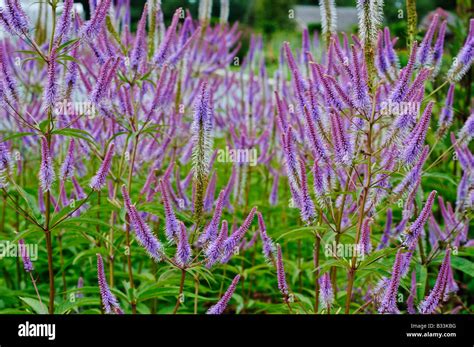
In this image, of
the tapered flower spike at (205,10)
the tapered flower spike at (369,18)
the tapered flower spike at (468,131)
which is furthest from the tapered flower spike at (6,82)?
the tapered flower spike at (205,10)

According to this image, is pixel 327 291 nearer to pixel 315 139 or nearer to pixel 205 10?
pixel 315 139

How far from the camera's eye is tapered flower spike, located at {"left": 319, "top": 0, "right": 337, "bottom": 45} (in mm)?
3106

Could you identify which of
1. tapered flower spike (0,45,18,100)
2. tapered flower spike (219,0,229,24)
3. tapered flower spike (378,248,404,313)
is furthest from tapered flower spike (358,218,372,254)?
tapered flower spike (219,0,229,24)

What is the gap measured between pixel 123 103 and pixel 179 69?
3.61ft

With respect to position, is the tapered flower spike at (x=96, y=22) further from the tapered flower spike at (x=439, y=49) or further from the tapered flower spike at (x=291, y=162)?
the tapered flower spike at (x=439, y=49)

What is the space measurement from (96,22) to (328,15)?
1.08m

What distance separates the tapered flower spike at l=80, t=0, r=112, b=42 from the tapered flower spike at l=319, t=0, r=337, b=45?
1000mm

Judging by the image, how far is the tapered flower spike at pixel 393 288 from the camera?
241 cm

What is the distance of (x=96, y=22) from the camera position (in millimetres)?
2725

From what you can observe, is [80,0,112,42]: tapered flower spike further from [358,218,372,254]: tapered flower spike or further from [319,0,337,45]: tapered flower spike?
[358,218,372,254]: tapered flower spike

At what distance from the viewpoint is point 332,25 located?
123 inches

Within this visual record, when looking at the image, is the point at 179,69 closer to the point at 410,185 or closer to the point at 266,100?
the point at 266,100

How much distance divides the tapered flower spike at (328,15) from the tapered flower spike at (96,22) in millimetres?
1000

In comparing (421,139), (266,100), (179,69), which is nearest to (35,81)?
(179,69)
